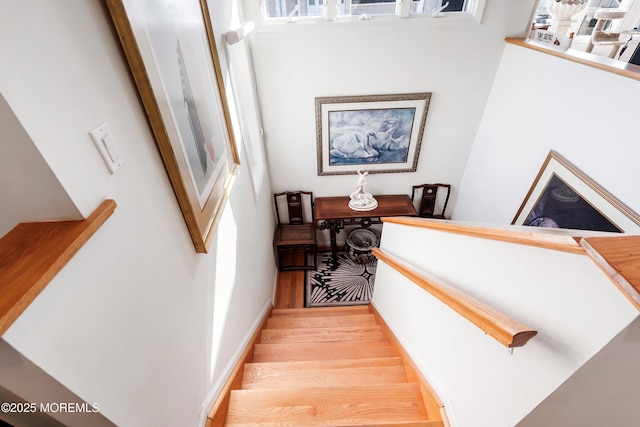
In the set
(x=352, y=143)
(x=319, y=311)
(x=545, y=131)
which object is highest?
(x=545, y=131)

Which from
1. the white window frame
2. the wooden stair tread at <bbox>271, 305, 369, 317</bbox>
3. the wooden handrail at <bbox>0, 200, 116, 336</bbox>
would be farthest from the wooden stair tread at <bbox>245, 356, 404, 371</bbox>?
the white window frame

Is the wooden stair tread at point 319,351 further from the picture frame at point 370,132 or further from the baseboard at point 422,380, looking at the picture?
the picture frame at point 370,132

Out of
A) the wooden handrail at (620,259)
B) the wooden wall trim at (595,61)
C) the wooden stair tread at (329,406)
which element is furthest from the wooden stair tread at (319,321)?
the wooden wall trim at (595,61)

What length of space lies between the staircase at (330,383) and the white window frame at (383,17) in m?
2.54

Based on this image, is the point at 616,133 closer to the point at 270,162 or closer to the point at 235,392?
the point at 235,392

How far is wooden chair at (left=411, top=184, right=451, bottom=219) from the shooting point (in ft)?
11.4

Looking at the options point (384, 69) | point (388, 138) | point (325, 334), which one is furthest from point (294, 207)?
point (384, 69)

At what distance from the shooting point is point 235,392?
150 centimetres

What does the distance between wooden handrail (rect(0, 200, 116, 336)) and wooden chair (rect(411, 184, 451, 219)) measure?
3290mm

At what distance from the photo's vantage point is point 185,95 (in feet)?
3.59

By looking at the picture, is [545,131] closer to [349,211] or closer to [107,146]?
[349,211]

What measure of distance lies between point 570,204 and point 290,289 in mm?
2683

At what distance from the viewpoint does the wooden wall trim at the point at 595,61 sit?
61.2 inches

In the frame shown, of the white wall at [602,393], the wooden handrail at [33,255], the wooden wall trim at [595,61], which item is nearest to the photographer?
the wooden handrail at [33,255]
